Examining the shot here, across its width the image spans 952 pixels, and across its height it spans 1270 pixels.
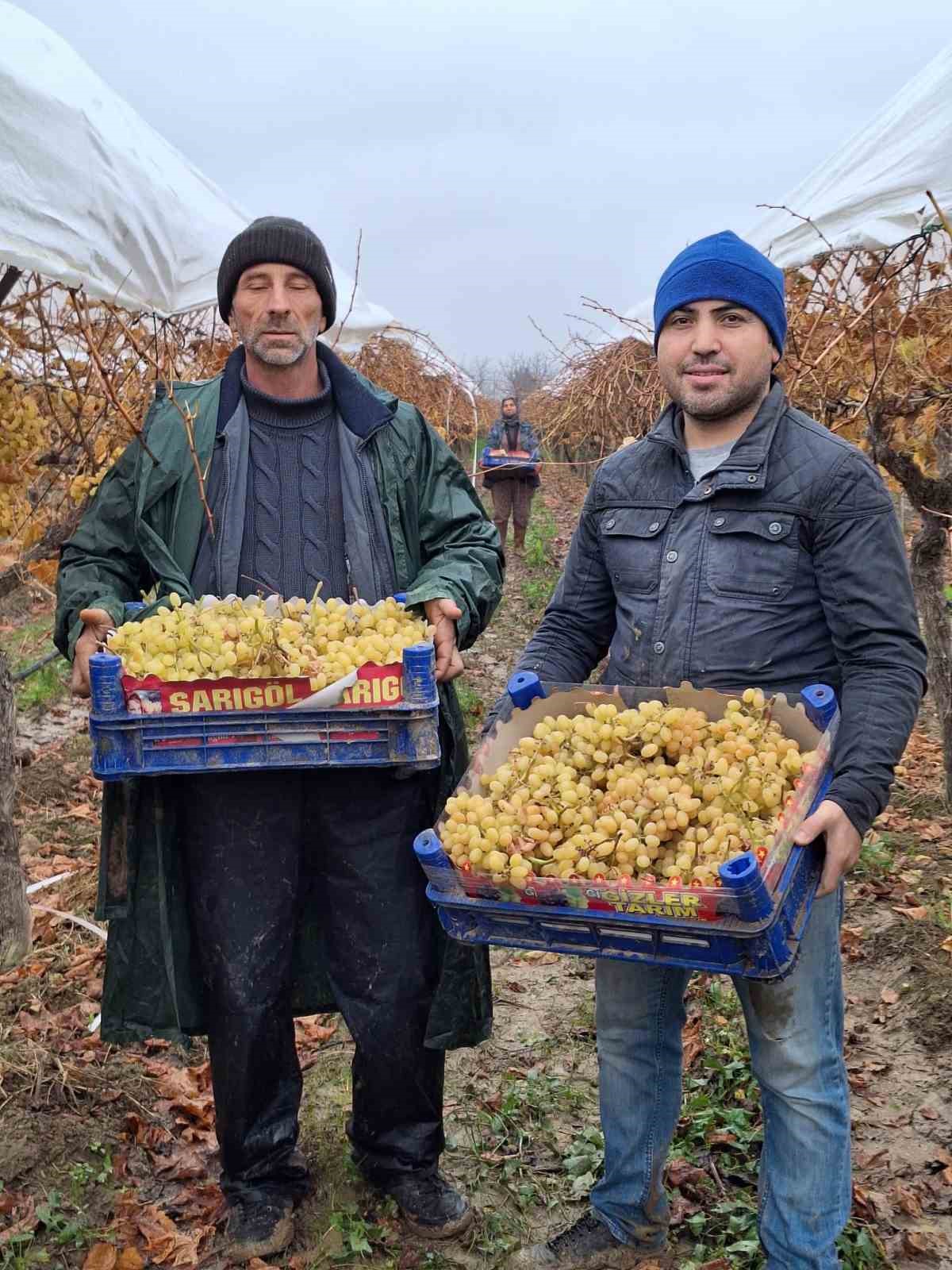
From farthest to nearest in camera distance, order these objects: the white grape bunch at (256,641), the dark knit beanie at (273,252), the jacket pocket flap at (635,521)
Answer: the dark knit beanie at (273,252)
the jacket pocket flap at (635,521)
the white grape bunch at (256,641)

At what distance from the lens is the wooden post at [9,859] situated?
11.7 feet

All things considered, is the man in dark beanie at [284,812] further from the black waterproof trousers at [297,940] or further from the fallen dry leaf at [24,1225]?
the fallen dry leaf at [24,1225]

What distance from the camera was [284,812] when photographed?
7.79ft

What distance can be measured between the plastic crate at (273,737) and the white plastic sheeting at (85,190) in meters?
1.20

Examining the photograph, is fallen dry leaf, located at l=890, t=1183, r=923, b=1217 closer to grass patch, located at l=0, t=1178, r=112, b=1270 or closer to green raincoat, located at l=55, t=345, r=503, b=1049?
green raincoat, located at l=55, t=345, r=503, b=1049

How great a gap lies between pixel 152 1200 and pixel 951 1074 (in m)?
2.12

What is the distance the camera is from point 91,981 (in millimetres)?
3736

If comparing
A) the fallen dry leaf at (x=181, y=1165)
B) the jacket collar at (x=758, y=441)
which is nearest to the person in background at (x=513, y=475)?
the fallen dry leaf at (x=181, y=1165)

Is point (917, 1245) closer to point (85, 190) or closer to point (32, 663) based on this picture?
point (85, 190)

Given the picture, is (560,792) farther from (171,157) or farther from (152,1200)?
(171,157)

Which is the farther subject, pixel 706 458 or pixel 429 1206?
pixel 429 1206

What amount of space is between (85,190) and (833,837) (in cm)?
230

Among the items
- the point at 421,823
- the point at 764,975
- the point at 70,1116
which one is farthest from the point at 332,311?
the point at 70,1116

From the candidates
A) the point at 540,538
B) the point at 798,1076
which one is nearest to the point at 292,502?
the point at 798,1076
